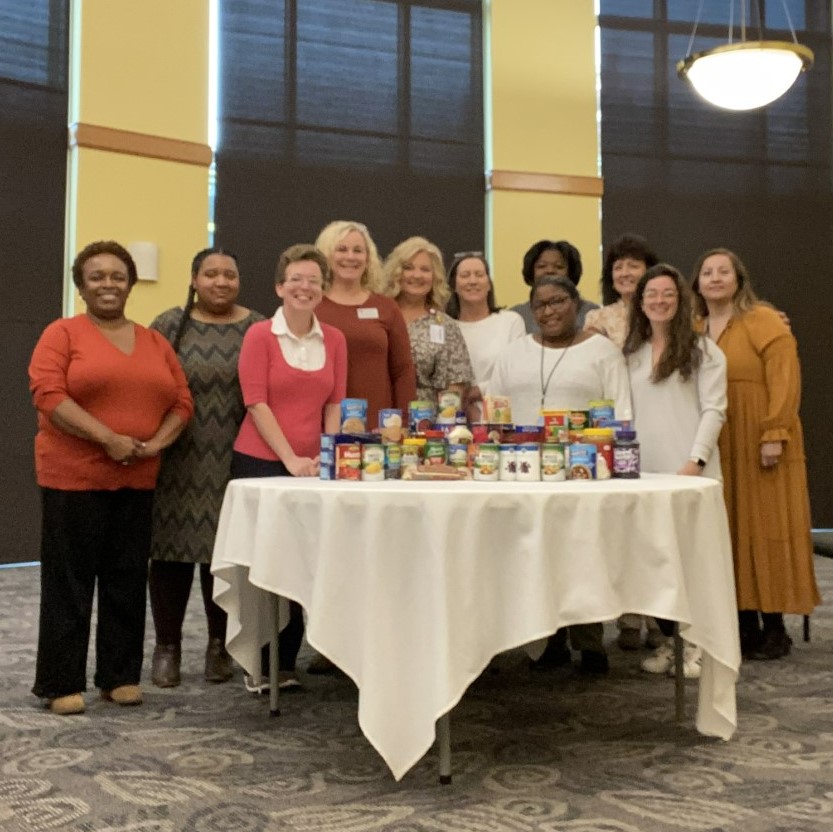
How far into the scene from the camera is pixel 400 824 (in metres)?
2.00

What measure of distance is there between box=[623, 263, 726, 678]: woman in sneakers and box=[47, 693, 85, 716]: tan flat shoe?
1852 millimetres

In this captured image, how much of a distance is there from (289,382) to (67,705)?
1.15 m

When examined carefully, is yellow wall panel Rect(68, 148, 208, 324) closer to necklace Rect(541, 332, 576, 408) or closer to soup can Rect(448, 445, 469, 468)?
necklace Rect(541, 332, 576, 408)

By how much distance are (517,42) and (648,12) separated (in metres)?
1.11

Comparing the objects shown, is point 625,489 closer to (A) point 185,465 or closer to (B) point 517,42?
(A) point 185,465

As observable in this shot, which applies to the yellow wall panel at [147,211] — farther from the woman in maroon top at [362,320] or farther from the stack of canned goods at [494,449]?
the stack of canned goods at [494,449]

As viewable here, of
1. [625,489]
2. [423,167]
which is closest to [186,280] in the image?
[423,167]

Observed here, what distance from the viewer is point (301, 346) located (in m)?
3.16

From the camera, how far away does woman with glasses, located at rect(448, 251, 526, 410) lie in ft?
12.9

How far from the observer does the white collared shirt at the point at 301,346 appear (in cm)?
313

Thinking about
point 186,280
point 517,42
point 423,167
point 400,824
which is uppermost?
point 517,42

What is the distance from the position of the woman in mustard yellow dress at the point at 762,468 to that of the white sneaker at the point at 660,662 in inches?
14.7

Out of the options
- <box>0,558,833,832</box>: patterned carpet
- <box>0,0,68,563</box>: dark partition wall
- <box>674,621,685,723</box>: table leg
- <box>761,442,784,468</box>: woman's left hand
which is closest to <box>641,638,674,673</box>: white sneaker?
<box>0,558,833,832</box>: patterned carpet

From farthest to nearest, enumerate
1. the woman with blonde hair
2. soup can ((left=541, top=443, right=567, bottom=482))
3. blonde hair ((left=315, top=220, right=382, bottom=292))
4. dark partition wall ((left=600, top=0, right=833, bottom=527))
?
dark partition wall ((left=600, top=0, right=833, bottom=527)) < the woman with blonde hair < blonde hair ((left=315, top=220, right=382, bottom=292)) < soup can ((left=541, top=443, right=567, bottom=482))
